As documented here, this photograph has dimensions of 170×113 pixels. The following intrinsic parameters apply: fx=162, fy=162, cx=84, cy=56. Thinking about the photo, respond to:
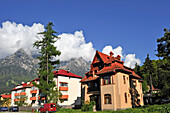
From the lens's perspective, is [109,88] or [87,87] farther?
[87,87]

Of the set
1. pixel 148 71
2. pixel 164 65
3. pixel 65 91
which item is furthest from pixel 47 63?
pixel 148 71

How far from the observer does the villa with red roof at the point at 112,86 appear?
3150cm

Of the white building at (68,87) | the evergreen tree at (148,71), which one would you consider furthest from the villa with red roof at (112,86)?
the evergreen tree at (148,71)

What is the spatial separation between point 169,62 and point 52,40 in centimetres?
2823

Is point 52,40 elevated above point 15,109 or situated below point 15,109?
above

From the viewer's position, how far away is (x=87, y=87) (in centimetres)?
4066

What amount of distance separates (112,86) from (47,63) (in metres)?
17.9

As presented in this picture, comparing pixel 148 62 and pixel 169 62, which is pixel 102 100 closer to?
pixel 169 62

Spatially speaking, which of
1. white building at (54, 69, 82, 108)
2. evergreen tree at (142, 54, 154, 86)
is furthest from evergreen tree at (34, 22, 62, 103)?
evergreen tree at (142, 54, 154, 86)

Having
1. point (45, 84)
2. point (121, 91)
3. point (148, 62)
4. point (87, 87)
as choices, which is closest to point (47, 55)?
point (45, 84)

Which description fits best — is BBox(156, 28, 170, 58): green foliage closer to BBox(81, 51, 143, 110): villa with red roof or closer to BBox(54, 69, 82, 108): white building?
BBox(81, 51, 143, 110): villa with red roof

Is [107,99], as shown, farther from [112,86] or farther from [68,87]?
[68,87]

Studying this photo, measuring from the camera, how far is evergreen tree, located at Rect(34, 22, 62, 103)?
126ft

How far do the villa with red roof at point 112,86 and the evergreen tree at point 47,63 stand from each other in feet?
28.2
